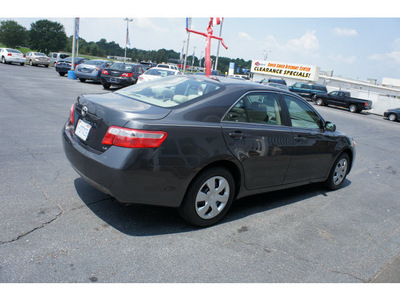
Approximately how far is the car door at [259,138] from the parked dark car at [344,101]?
84.2 ft

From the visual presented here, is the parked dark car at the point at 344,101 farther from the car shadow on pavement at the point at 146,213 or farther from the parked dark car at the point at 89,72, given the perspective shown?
the car shadow on pavement at the point at 146,213

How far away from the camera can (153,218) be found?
3.70m

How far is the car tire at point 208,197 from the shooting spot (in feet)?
11.1

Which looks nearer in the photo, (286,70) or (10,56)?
(10,56)

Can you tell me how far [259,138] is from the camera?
388 cm

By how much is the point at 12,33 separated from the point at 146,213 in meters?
114

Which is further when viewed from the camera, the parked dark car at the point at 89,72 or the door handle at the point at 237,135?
the parked dark car at the point at 89,72

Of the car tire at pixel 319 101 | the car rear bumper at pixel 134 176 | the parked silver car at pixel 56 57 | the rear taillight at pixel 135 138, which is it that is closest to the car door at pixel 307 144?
the car rear bumper at pixel 134 176

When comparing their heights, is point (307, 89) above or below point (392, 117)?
above

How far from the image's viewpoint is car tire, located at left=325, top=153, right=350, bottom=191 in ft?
17.8

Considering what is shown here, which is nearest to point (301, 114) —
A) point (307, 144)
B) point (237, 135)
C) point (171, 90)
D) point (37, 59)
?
point (307, 144)

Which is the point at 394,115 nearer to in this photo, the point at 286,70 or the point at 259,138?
the point at 259,138

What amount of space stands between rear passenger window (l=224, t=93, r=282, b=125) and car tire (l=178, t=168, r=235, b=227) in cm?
65

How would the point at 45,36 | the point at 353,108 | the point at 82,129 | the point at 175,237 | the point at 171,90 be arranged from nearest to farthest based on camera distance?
the point at 175,237
the point at 82,129
the point at 171,90
the point at 353,108
the point at 45,36
